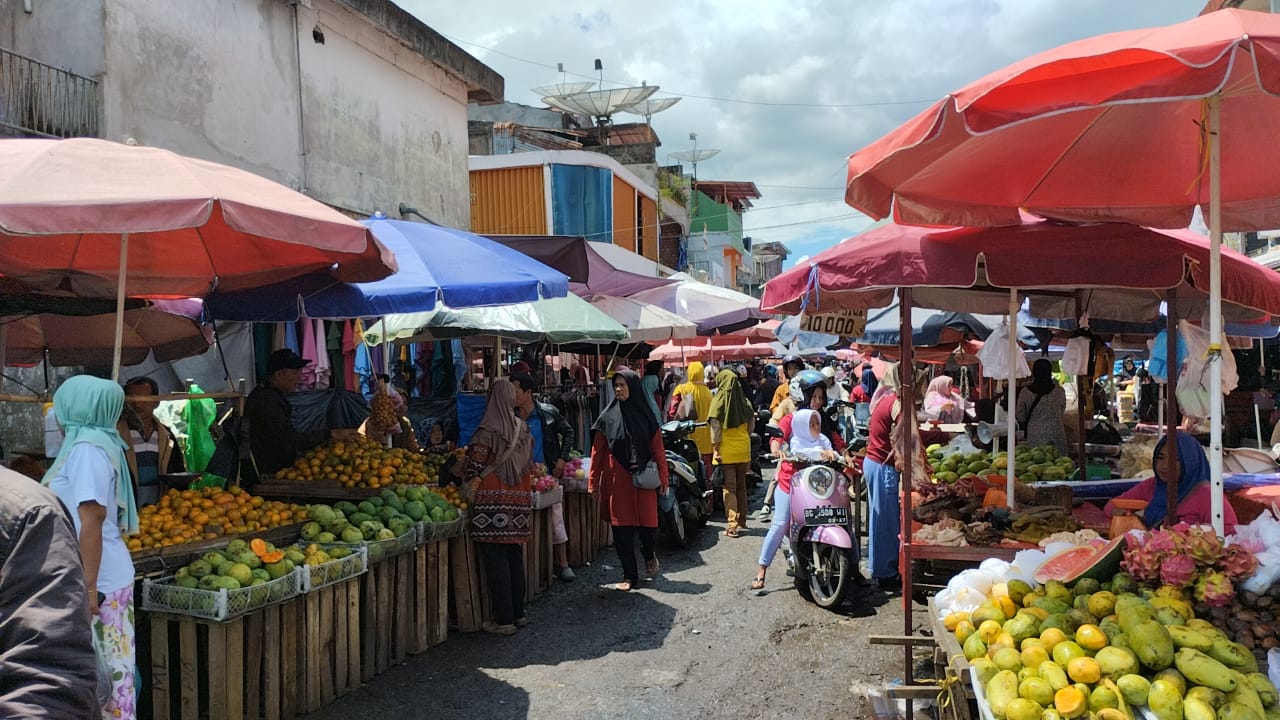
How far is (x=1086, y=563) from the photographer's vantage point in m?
4.14

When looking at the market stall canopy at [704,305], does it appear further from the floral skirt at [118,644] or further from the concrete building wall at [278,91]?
the floral skirt at [118,644]

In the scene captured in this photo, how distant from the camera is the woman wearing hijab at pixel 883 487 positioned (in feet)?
24.7

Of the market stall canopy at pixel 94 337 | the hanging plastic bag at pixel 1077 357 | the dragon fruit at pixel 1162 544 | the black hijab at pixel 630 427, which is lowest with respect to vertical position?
the dragon fruit at pixel 1162 544

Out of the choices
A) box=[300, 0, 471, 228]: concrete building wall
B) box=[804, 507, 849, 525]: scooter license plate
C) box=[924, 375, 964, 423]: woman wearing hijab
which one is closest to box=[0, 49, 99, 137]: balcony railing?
box=[300, 0, 471, 228]: concrete building wall

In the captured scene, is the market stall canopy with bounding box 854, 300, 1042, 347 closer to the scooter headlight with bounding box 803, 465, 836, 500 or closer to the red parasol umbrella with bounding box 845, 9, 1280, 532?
the scooter headlight with bounding box 803, 465, 836, 500

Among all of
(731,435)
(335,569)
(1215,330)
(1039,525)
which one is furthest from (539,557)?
(1215,330)

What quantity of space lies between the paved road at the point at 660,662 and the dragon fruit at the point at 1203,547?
7.43 ft

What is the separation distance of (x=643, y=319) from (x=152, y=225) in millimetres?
8868

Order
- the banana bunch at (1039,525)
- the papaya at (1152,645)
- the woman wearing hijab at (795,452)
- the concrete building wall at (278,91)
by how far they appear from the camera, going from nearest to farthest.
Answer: the papaya at (1152,645) → the banana bunch at (1039,525) → the woman wearing hijab at (795,452) → the concrete building wall at (278,91)

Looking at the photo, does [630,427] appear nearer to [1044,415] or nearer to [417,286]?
[417,286]

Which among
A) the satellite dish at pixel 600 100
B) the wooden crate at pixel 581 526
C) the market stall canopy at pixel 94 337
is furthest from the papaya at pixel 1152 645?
the satellite dish at pixel 600 100

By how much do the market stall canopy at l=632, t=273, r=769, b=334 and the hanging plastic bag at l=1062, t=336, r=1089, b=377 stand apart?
6.45 meters

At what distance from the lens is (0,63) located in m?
8.78

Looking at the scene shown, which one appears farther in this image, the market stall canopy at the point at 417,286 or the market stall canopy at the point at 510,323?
the market stall canopy at the point at 510,323
